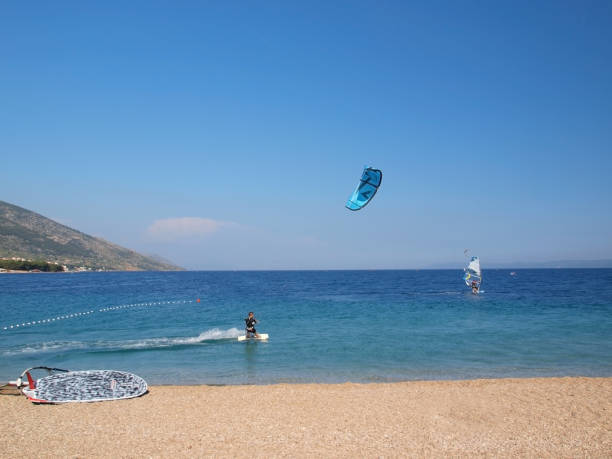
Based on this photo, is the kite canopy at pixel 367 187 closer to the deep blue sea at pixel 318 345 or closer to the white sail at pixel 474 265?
the deep blue sea at pixel 318 345

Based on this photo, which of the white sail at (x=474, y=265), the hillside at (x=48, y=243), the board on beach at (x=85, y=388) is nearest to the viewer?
the board on beach at (x=85, y=388)

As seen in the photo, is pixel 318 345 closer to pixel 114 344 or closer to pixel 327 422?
pixel 114 344

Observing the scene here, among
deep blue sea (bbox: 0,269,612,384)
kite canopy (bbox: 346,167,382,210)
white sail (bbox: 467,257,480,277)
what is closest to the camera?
kite canopy (bbox: 346,167,382,210)

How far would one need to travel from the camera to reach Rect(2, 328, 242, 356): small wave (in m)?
17.0

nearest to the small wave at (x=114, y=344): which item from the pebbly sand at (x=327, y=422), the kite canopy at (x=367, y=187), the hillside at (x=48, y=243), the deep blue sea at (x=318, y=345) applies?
the deep blue sea at (x=318, y=345)

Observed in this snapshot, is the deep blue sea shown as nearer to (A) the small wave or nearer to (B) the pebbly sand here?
(A) the small wave

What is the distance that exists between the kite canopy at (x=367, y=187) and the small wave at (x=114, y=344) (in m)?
10.5

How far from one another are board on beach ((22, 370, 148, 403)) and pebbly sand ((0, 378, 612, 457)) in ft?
1.01

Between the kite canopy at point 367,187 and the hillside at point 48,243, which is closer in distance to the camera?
the kite canopy at point 367,187

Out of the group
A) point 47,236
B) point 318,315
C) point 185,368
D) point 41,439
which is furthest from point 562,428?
point 47,236

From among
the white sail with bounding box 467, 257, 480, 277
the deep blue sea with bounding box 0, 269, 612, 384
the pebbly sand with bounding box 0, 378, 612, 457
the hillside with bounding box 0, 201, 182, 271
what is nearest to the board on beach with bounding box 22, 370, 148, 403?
the pebbly sand with bounding box 0, 378, 612, 457

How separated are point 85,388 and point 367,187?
844cm

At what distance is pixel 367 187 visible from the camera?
12164 mm

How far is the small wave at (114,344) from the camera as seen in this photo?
17.0 meters
